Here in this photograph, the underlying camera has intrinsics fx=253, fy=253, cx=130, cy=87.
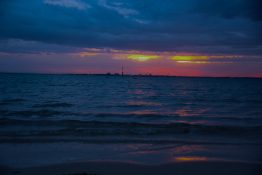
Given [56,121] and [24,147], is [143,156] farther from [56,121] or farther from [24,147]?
[56,121]

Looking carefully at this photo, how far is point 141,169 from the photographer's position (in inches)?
284

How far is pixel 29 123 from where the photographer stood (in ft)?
51.1

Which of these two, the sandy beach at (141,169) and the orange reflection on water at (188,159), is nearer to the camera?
the sandy beach at (141,169)

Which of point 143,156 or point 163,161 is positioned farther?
point 143,156

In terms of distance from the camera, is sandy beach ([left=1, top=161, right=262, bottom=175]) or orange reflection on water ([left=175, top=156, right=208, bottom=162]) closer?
sandy beach ([left=1, top=161, right=262, bottom=175])

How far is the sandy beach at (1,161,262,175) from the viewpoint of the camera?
6934 millimetres

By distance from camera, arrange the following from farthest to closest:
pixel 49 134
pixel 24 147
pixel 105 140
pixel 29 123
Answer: pixel 29 123 < pixel 49 134 < pixel 105 140 < pixel 24 147

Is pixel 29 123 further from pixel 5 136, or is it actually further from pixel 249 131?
pixel 249 131

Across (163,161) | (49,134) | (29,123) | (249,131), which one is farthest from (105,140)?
(249,131)

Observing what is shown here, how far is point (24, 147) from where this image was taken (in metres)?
9.76

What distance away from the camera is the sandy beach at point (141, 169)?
22.7ft

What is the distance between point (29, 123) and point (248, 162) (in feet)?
41.2

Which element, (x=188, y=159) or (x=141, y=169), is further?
(x=188, y=159)

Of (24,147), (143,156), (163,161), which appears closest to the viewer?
(163,161)
